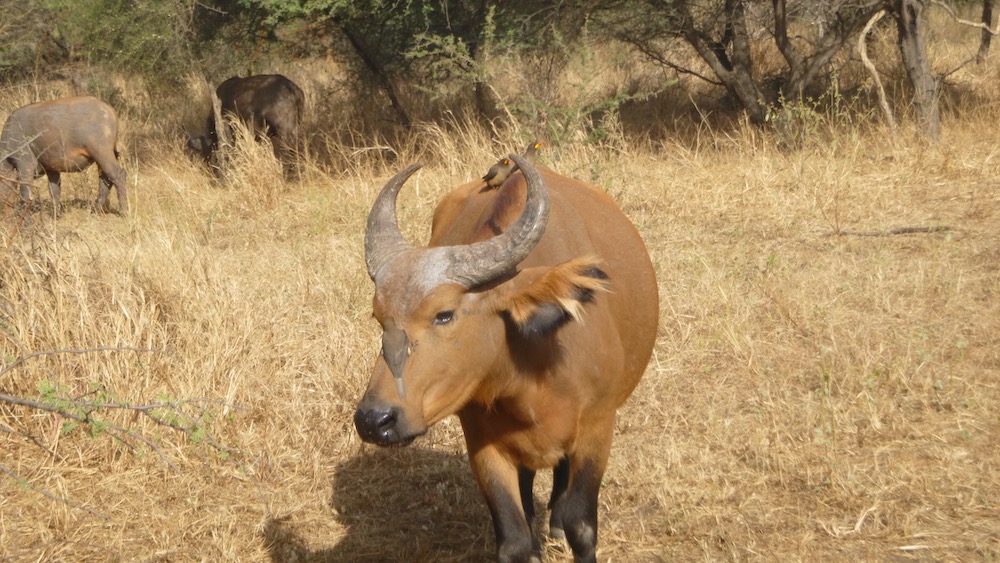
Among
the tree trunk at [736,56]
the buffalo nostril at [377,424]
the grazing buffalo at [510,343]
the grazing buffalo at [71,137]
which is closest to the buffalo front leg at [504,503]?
the grazing buffalo at [510,343]

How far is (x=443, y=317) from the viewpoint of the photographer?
3.44 meters

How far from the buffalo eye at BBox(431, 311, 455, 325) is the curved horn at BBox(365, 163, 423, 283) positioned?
30 cm

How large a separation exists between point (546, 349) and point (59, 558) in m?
2.64

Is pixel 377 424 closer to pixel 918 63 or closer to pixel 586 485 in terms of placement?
pixel 586 485

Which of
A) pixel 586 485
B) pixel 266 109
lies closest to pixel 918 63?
pixel 266 109

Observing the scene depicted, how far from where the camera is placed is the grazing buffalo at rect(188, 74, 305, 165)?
45.9ft

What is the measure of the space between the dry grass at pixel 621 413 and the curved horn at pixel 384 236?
1751mm

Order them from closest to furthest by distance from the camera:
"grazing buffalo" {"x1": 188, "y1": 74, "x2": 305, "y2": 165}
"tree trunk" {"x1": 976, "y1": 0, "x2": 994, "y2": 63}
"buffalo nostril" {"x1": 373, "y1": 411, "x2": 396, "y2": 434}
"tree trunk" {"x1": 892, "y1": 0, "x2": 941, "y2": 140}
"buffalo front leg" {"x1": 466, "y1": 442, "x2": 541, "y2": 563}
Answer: "buffalo nostril" {"x1": 373, "y1": 411, "x2": 396, "y2": 434} → "buffalo front leg" {"x1": 466, "y1": 442, "x2": 541, "y2": 563} → "tree trunk" {"x1": 892, "y1": 0, "x2": 941, "y2": 140} → "tree trunk" {"x1": 976, "y1": 0, "x2": 994, "y2": 63} → "grazing buffalo" {"x1": 188, "y1": 74, "x2": 305, "y2": 165}

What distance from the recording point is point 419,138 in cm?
1395

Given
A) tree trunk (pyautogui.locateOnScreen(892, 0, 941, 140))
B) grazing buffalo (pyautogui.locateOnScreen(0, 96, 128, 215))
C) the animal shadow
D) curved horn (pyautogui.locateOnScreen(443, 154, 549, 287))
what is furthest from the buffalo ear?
grazing buffalo (pyautogui.locateOnScreen(0, 96, 128, 215))

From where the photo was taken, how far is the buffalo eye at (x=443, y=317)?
11.2 ft

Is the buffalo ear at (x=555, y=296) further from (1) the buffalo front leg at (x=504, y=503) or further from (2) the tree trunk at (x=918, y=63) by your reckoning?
(2) the tree trunk at (x=918, y=63)

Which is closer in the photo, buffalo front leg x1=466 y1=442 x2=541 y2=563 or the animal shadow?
buffalo front leg x1=466 y1=442 x2=541 y2=563

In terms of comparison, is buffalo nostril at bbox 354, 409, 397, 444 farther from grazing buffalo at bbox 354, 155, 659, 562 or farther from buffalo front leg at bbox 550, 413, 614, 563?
buffalo front leg at bbox 550, 413, 614, 563
